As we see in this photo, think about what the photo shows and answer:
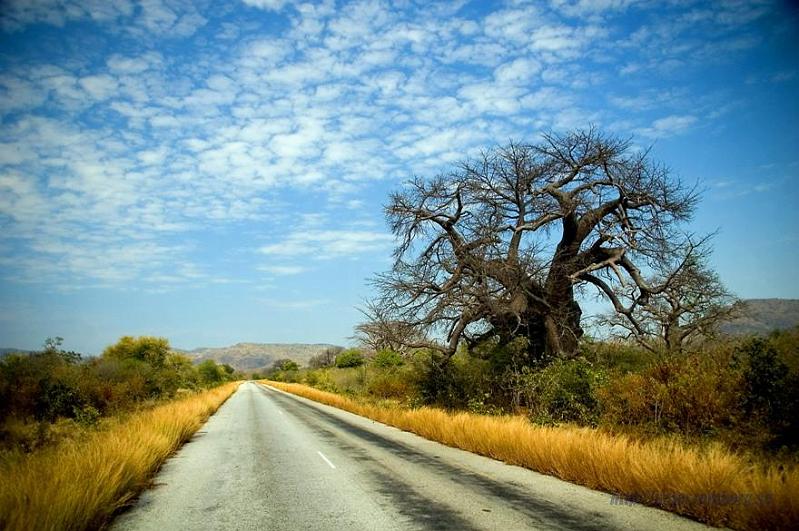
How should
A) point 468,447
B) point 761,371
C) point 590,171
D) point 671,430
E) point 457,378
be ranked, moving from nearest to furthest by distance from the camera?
point 761,371, point 671,430, point 468,447, point 590,171, point 457,378

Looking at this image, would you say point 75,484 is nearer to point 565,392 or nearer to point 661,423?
point 661,423

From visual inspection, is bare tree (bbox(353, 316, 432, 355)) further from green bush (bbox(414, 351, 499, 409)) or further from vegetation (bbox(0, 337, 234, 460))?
vegetation (bbox(0, 337, 234, 460))

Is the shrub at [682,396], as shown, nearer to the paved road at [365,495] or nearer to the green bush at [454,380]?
the paved road at [365,495]

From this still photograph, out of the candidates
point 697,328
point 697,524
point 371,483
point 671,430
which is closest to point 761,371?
point 671,430

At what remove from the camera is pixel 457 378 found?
61.6ft

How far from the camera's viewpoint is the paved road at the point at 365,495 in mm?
5746

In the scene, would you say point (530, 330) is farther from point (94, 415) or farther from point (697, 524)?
point (94, 415)

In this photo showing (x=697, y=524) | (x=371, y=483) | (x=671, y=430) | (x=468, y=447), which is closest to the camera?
(x=697, y=524)

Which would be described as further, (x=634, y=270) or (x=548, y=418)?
(x=634, y=270)

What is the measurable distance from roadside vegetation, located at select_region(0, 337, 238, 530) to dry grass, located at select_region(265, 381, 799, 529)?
712 centimetres

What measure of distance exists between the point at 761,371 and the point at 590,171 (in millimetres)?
10107

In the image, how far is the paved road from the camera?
5746 millimetres

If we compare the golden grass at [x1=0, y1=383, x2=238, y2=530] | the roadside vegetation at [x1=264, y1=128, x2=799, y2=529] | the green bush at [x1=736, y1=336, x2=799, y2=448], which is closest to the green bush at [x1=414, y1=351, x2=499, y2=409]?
the roadside vegetation at [x1=264, y1=128, x2=799, y2=529]

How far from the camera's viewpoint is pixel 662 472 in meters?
6.75
